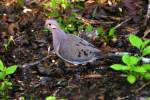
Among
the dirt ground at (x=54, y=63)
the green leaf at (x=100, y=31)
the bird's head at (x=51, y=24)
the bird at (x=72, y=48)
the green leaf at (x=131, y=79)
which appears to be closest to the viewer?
the green leaf at (x=131, y=79)

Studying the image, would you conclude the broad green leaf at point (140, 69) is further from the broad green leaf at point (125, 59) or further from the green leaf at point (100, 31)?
the green leaf at point (100, 31)

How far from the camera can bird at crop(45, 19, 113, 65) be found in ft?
18.7

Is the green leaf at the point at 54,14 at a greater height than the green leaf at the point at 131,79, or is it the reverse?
the green leaf at the point at 54,14

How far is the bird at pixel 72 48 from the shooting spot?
5703 mm

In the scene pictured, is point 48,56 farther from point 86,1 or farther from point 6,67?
point 86,1

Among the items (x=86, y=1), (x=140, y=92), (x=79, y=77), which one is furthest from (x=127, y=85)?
(x=86, y=1)

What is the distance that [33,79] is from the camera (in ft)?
19.1

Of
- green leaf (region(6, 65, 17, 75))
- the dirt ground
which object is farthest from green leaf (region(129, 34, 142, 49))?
green leaf (region(6, 65, 17, 75))

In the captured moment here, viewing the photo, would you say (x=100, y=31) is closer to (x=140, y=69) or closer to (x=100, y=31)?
(x=100, y=31)

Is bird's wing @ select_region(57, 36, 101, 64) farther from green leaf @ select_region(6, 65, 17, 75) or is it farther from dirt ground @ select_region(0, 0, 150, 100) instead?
green leaf @ select_region(6, 65, 17, 75)

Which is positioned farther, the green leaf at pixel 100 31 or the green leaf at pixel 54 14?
the green leaf at pixel 54 14

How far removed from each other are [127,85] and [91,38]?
1.09m

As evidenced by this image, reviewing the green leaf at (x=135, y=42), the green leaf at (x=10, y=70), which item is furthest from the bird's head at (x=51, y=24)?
the green leaf at (x=135, y=42)

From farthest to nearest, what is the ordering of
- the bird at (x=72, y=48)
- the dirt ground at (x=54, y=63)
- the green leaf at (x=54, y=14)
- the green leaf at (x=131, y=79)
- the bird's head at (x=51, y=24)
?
1. the green leaf at (x=54, y=14)
2. the bird's head at (x=51, y=24)
3. the bird at (x=72, y=48)
4. the dirt ground at (x=54, y=63)
5. the green leaf at (x=131, y=79)
